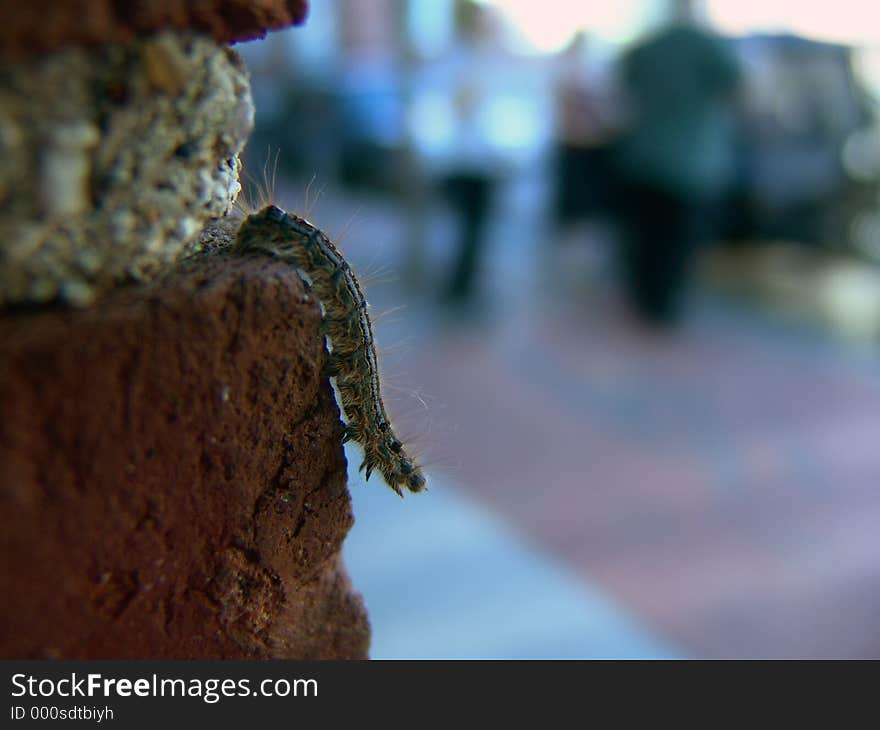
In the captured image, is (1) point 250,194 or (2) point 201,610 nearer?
(2) point 201,610

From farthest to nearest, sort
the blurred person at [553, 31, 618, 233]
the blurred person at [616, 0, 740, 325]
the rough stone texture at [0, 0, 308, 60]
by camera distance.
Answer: the blurred person at [553, 31, 618, 233] < the blurred person at [616, 0, 740, 325] < the rough stone texture at [0, 0, 308, 60]

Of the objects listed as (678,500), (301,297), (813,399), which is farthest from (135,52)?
(813,399)

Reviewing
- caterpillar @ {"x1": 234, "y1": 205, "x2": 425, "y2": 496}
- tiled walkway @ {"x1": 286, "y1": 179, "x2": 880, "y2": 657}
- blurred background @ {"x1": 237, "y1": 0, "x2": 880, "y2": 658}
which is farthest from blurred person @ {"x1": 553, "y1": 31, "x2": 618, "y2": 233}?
caterpillar @ {"x1": 234, "y1": 205, "x2": 425, "y2": 496}

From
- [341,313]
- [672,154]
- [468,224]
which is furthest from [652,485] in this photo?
[341,313]

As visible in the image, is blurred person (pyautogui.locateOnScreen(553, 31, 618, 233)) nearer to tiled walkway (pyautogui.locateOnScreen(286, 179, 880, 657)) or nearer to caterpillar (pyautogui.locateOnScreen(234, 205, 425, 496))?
tiled walkway (pyautogui.locateOnScreen(286, 179, 880, 657))

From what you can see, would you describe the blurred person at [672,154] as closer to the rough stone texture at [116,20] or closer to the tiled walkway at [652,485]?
the tiled walkway at [652,485]

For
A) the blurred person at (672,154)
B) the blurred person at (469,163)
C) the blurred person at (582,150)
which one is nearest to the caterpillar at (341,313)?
the blurred person at (672,154)

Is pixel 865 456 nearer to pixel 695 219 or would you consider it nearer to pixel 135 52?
pixel 695 219
